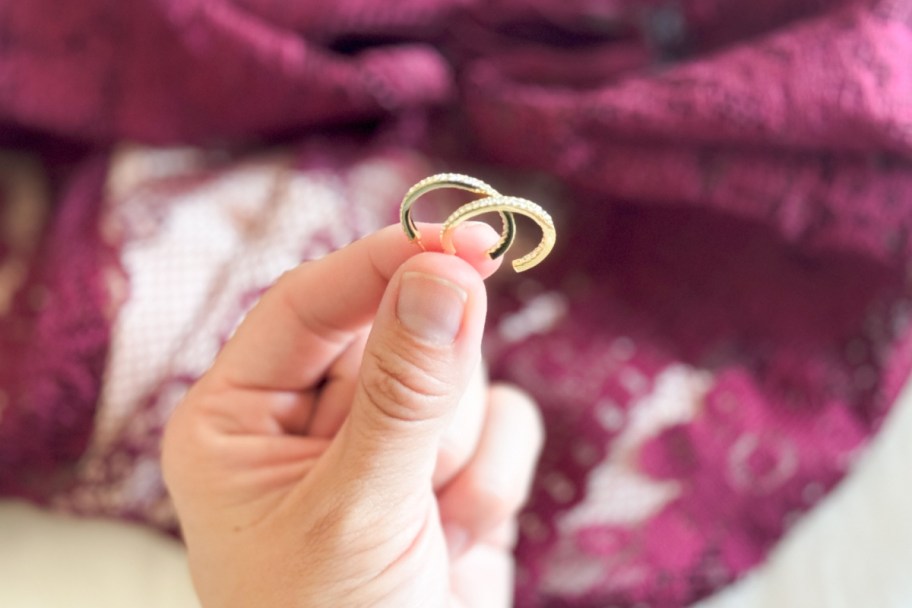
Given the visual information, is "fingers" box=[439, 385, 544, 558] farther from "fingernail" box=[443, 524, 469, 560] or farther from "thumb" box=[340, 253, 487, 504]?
"thumb" box=[340, 253, 487, 504]

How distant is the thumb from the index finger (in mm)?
38

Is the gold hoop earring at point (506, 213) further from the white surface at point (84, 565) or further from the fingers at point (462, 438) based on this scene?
the white surface at point (84, 565)

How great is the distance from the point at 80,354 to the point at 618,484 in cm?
42

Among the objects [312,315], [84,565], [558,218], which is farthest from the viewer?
[558,218]

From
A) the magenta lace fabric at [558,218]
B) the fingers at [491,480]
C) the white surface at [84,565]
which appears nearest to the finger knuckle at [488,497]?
the fingers at [491,480]

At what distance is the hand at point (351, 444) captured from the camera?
36cm

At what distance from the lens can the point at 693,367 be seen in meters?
0.70

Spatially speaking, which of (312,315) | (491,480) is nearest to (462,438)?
(491,480)

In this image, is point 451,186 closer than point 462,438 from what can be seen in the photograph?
Yes

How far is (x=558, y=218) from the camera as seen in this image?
2.52ft

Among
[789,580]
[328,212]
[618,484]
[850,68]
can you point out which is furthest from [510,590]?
[850,68]

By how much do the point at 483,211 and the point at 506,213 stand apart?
2cm

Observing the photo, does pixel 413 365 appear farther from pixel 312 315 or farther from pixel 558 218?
pixel 558 218

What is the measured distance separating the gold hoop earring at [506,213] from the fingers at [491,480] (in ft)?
0.67
